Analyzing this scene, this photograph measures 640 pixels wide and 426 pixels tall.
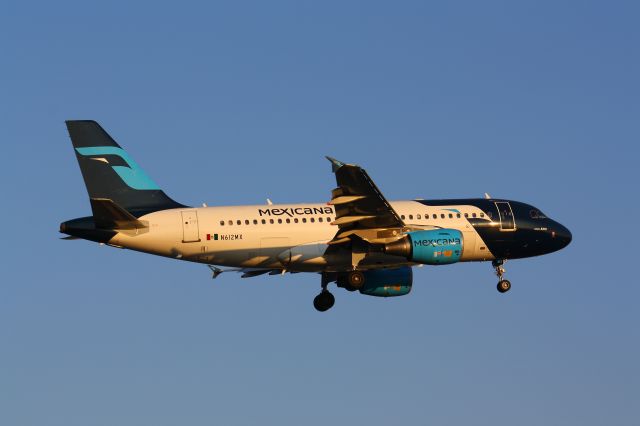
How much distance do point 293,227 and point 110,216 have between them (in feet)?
31.7

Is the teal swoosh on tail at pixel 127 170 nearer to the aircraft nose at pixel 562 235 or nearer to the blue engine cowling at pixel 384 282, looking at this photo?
the blue engine cowling at pixel 384 282

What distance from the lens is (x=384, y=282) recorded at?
7125 centimetres

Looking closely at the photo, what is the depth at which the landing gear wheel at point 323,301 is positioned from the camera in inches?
2798

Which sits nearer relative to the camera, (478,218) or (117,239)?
(117,239)

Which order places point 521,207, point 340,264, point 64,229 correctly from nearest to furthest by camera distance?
point 64,229, point 340,264, point 521,207

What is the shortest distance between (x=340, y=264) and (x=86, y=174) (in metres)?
14.1

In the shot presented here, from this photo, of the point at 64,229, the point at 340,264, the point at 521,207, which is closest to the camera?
the point at 64,229

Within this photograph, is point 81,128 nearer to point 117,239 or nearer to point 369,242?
point 117,239

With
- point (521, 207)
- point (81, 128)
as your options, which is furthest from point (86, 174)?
point (521, 207)

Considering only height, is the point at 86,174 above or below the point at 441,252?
above

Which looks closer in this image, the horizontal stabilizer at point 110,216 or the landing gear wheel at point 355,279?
the horizontal stabilizer at point 110,216

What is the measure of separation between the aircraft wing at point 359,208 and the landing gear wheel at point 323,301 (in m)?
6.27

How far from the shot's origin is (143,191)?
66688mm

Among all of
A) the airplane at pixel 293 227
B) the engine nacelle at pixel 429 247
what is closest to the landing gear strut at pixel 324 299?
the airplane at pixel 293 227
